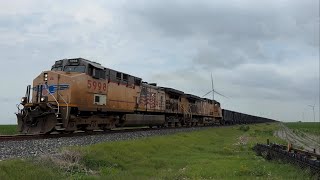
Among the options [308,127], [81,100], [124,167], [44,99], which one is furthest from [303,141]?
[308,127]

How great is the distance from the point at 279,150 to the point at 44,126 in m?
11.2

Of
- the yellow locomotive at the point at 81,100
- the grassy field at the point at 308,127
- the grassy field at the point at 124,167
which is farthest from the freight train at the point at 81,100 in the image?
the grassy field at the point at 308,127

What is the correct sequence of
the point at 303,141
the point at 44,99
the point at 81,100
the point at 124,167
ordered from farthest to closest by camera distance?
1. the point at 303,141
2. the point at 81,100
3. the point at 44,99
4. the point at 124,167

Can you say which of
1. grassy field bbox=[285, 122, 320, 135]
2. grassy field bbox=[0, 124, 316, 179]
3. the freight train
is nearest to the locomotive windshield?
the freight train

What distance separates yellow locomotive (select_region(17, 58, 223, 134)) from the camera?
61.5ft

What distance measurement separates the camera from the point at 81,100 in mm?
20000

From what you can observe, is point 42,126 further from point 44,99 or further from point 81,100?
point 81,100

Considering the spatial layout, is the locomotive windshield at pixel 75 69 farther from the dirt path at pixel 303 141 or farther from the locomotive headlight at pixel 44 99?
the dirt path at pixel 303 141

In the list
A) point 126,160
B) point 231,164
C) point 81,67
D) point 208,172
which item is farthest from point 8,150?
point 81,67

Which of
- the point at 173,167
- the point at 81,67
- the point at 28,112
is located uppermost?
the point at 81,67

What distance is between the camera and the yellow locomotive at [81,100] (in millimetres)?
18734

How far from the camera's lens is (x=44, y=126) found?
18.6m

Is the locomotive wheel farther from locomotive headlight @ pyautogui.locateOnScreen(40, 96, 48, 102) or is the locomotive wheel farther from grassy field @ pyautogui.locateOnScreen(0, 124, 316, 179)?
grassy field @ pyautogui.locateOnScreen(0, 124, 316, 179)

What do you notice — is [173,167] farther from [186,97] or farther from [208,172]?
[186,97]
